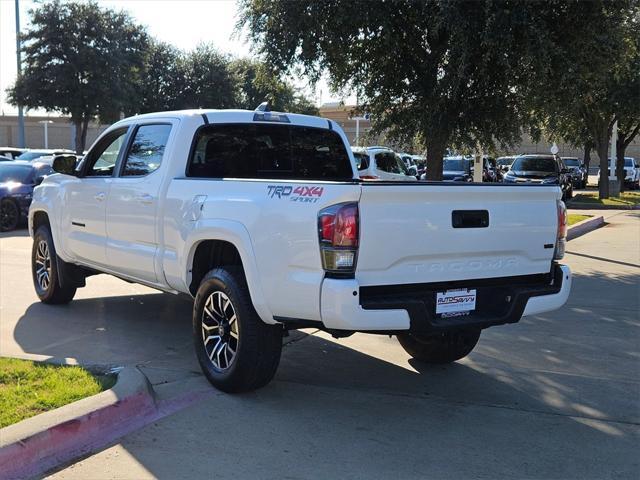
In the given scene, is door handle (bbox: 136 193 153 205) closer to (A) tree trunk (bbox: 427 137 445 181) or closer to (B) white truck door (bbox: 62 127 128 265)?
(B) white truck door (bbox: 62 127 128 265)

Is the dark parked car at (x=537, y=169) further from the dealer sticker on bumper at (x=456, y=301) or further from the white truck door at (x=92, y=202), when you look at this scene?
the dealer sticker on bumper at (x=456, y=301)

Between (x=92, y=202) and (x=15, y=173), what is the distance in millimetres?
10406

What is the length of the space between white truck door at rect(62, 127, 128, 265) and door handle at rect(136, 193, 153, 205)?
0.71 meters

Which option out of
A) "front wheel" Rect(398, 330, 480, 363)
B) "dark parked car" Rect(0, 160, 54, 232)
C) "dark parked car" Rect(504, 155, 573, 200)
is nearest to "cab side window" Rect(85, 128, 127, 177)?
"front wheel" Rect(398, 330, 480, 363)

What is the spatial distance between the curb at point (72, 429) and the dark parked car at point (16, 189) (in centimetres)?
1187

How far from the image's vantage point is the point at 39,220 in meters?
8.12

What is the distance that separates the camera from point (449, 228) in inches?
171

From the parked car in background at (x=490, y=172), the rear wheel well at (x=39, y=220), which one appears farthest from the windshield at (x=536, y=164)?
the rear wheel well at (x=39, y=220)

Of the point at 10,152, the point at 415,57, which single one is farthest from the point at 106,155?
the point at 10,152

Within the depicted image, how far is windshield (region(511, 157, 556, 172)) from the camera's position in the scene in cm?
2325

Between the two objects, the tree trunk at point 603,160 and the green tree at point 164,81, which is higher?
the green tree at point 164,81

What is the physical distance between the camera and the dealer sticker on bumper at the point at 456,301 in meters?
4.41

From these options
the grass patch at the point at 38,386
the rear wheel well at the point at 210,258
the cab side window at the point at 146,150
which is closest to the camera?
the grass patch at the point at 38,386

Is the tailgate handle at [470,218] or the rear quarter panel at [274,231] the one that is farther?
the tailgate handle at [470,218]
